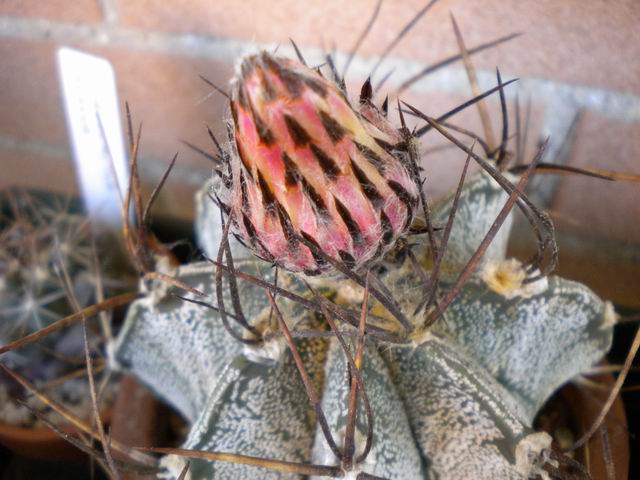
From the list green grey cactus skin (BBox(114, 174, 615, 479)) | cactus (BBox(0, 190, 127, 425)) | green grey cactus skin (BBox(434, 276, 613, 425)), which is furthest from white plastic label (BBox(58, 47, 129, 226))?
green grey cactus skin (BBox(434, 276, 613, 425))

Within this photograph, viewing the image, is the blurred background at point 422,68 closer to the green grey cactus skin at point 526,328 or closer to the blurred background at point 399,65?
the blurred background at point 399,65

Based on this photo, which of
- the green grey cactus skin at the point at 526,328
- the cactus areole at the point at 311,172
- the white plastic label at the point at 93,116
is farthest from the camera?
the white plastic label at the point at 93,116

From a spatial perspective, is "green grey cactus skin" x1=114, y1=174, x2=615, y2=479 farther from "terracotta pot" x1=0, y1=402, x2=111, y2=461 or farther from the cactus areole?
"terracotta pot" x1=0, y1=402, x2=111, y2=461

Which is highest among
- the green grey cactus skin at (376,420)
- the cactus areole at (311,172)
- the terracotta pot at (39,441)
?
the cactus areole at (311,172)

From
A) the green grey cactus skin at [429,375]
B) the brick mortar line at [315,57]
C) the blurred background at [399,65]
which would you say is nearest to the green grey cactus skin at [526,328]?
the green grey cactus skin at [429,375]

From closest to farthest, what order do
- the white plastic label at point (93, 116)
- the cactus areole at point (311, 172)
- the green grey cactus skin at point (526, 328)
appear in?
1. the cactus areole at point (311, 172)
2. the green grey cactus skin at point (526, 328)
3. the white plastic label at point (93, 116)

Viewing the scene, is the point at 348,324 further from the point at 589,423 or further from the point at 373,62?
the point at 373,62
